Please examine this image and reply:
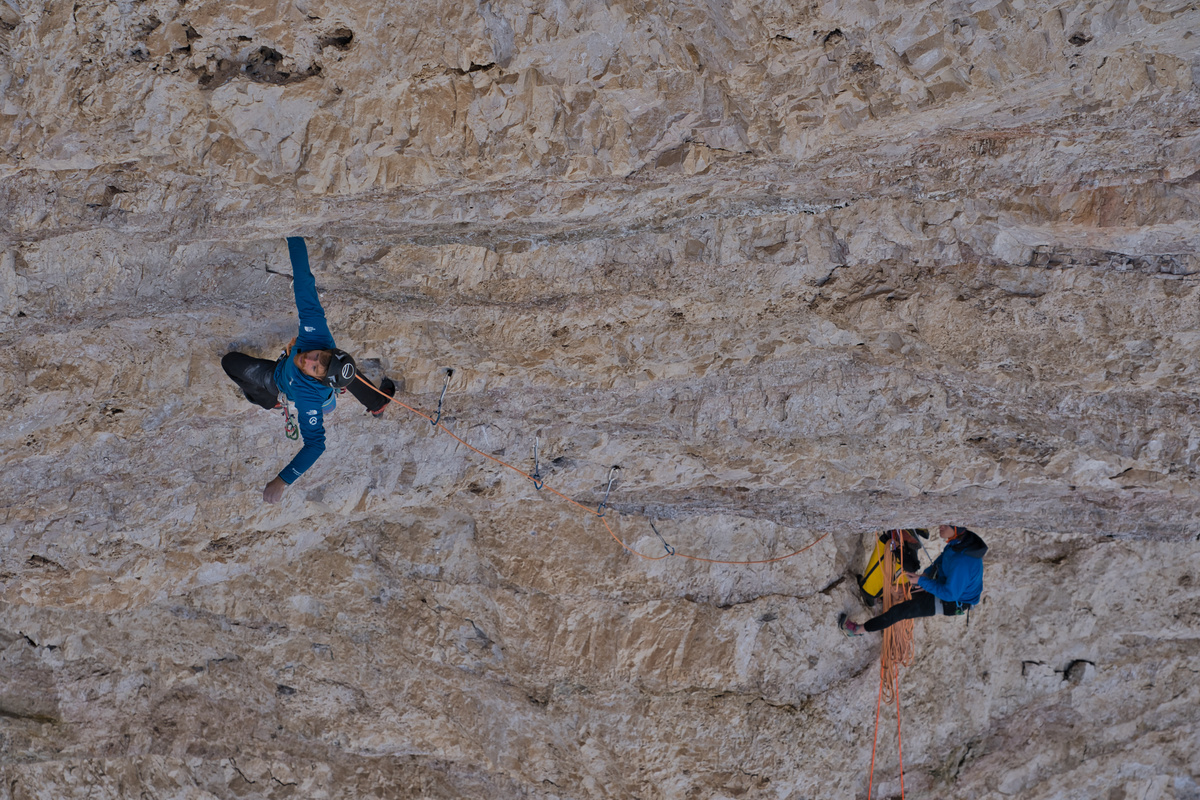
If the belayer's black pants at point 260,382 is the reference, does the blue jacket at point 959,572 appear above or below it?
below

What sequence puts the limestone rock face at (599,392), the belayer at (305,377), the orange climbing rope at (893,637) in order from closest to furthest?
the limestone rock face at (599,392) → the belayer at (305,377) → the orange climbing rope at (893,637)

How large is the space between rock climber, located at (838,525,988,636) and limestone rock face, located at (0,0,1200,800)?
0.34m

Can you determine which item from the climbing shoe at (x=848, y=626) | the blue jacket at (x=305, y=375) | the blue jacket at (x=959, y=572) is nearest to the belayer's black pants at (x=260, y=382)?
the blue jacket at (x=305, y=375)

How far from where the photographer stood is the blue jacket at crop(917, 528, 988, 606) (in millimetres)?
5781

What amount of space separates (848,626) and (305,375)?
15.1 feet

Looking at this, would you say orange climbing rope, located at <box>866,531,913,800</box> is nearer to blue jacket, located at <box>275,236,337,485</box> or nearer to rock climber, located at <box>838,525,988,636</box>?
rock climber, located at <box>838,525,988,636</box>

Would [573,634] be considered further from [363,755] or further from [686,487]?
[363,755]

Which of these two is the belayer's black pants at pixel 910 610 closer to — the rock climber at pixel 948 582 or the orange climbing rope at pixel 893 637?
the rock climber at pixel 948 582

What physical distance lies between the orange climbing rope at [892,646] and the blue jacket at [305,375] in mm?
4463

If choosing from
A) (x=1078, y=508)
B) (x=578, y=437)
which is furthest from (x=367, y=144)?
(x=1078, y=508)

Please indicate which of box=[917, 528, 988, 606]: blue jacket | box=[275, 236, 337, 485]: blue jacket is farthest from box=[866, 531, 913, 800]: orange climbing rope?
box=[275, 236, 337, 485]: blue jacket

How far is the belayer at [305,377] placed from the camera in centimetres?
438

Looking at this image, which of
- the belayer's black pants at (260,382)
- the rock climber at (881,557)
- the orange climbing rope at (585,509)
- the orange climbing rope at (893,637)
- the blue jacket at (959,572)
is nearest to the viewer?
the belayer's black pants at (260,382)

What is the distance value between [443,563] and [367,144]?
3.23 meters
